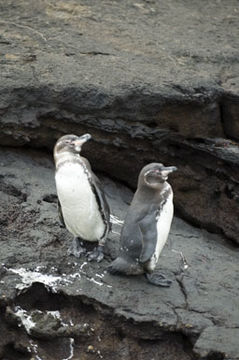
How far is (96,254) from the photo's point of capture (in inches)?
227

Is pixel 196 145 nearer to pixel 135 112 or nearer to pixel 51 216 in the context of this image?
pixel 135 112

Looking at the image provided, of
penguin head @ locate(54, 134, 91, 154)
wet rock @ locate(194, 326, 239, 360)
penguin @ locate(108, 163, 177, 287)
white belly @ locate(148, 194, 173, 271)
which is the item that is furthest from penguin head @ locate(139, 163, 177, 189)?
wet rock @ locate(194, 326, 239, 360)

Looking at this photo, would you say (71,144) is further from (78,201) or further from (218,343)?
(218,343)

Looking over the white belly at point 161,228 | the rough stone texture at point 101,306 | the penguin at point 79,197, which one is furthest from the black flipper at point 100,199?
the white belly at point 161,228

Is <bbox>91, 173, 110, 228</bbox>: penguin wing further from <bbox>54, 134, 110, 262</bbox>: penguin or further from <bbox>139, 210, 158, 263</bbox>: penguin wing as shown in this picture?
<bbox>139, 210, 158, 263</bbox>: penguin wing

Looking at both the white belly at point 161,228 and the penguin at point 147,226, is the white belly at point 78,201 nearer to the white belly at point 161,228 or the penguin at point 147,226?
the penguin at point 147,226

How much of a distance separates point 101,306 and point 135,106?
2.21 meters

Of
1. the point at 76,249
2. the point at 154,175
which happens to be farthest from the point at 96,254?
the point at 154,175

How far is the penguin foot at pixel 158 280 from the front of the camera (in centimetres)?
555

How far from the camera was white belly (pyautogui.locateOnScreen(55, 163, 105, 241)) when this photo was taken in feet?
18.3

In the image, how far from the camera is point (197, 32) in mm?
8141

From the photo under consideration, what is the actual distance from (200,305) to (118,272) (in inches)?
24.0

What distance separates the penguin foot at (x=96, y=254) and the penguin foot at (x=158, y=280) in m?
0.37

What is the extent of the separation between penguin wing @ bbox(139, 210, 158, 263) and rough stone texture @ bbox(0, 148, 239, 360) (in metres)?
0.26
